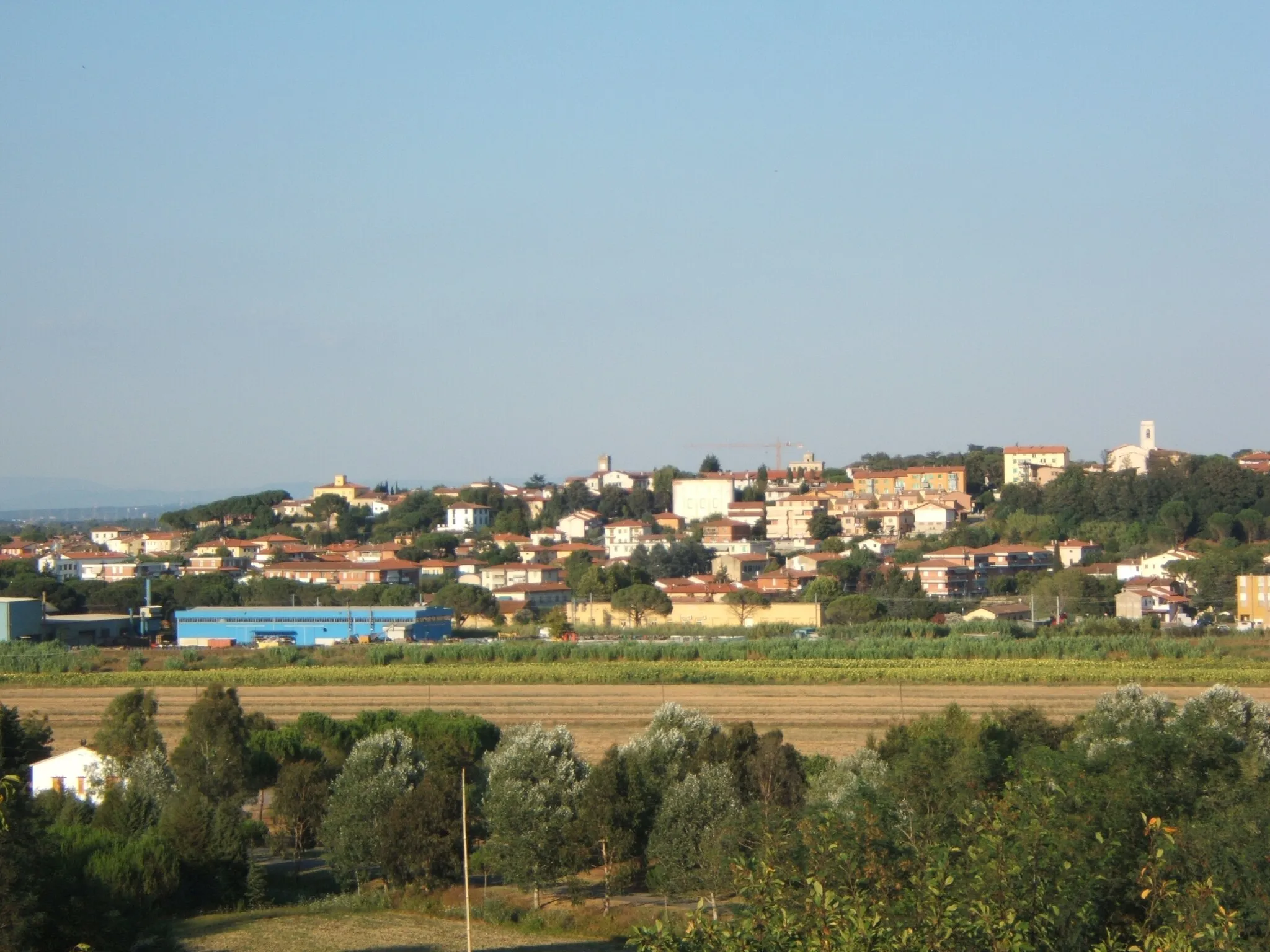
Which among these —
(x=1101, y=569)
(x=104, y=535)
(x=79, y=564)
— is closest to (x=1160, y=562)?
(x=1101, y=569)

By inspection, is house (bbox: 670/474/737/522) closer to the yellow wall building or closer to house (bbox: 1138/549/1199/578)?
house (bbox: 1138/549/1199/578)

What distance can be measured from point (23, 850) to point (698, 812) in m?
7.00

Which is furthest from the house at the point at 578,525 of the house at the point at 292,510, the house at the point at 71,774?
the house at the point at 71,774

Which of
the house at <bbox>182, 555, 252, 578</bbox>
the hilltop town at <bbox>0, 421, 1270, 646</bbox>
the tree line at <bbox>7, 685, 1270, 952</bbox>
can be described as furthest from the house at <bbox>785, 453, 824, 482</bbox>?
the tree line at <bbox>7, 685, 1270, 952</bbox>

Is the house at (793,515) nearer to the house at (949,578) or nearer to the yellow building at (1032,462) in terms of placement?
the yellow building at (1032,462)

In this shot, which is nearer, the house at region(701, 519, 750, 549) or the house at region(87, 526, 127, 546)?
the house at region(701, 519, 750, 549)

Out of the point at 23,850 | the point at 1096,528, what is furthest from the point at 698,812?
the point at 1096,528

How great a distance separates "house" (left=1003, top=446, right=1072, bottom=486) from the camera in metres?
99.1

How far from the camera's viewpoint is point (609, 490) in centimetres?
11938

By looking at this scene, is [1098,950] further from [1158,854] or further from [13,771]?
[13,771]

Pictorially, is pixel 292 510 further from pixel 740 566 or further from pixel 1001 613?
pixel 1001 613

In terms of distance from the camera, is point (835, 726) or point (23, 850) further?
point (835, 726)

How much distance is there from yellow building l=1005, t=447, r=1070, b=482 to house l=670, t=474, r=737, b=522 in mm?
20559

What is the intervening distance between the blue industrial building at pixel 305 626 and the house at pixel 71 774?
27.1m
